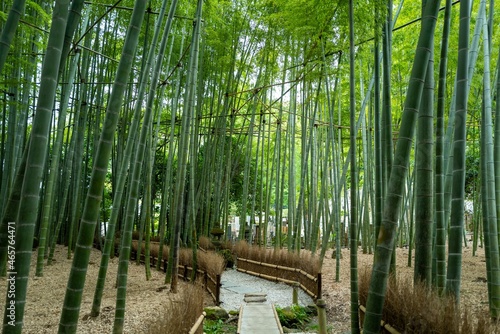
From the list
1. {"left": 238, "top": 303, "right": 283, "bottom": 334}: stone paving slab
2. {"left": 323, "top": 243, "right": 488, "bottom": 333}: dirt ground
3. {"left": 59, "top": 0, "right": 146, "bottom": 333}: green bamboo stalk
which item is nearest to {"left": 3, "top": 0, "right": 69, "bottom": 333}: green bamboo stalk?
{"left": 59, "top": 0, "right": 146, "bottom": 333}: green bamboo stalk

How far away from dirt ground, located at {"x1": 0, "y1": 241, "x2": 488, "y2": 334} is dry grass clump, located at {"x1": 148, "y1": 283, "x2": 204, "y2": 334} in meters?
0.48

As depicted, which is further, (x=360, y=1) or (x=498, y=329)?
(x=360, y=1)

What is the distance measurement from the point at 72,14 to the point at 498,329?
97.1 inches

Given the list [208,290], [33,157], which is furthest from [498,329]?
[208,290]

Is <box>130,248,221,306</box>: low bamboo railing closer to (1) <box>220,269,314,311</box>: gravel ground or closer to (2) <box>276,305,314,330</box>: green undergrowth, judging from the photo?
(1) <box>220,269,314,311</box>: gravel ground

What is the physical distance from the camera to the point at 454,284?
2500mm

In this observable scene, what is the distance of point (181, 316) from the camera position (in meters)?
2.60

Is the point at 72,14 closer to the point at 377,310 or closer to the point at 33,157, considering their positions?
the point at 33,157

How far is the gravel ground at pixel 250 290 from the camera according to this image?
4727 millimetres

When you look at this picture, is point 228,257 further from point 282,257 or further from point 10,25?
point 10,25

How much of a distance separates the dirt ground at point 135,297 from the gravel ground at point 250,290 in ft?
1.56

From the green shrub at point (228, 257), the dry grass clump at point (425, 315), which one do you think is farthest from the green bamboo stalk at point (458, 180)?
the green shrub at point (228, 257)

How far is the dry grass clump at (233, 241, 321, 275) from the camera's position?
5.34 metres

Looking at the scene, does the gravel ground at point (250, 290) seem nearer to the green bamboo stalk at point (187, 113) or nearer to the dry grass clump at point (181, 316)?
the green bamboo stalk at point (187, 113)
